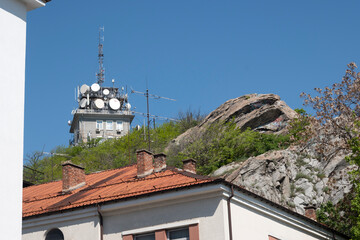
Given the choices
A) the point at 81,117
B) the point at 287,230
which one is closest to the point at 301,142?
the point at 287,230

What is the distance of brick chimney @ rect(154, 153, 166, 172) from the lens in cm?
2786

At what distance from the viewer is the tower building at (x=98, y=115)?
450 ft

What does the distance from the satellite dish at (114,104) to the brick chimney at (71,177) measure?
108 meters

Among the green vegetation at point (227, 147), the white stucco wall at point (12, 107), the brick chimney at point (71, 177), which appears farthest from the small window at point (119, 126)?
the white stucco wall at point (12, 107)

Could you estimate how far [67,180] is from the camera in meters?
29.2

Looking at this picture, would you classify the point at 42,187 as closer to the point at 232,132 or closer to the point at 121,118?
the point at 232,132

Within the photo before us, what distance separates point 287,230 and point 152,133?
170 ft

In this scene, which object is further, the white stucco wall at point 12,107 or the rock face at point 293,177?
the rock face at point 293,177

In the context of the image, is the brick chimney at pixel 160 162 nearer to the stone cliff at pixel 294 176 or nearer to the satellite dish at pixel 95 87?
the stone cliff at pixel 294 176

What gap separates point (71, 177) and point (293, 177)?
809 inches

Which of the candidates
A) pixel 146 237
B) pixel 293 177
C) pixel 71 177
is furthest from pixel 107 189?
pixel 293 177

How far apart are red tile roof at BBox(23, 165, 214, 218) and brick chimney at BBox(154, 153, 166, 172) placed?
0.54 meters

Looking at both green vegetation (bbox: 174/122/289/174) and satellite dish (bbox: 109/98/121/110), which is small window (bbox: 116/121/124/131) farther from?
green vegetation (bbox: 174/122/289/174)

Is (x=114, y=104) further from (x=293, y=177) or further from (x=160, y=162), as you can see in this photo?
(x=160, y=162)
